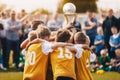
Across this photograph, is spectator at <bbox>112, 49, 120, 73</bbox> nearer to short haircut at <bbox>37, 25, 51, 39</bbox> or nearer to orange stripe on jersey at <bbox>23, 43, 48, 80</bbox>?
short haircut at <bbox>37, 25, 51, 39</bbox>

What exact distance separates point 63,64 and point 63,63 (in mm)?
19

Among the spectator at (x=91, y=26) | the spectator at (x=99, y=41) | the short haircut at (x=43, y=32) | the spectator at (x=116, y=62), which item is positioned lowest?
the spectator at (x=116, y=62)

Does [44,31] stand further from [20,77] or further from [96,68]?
[96,68]

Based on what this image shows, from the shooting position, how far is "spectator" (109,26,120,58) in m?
15.7

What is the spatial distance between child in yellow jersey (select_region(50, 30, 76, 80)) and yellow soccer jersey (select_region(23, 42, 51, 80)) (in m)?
0.14

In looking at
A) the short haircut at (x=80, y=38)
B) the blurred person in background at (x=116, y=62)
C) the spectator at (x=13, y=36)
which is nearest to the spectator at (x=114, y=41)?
the blurred person in background at (x=116, y=62)

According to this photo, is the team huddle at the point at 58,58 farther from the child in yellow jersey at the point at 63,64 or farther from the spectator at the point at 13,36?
the spectator at the point at 13,36

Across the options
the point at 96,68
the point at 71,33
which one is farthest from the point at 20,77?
the point at 71,33

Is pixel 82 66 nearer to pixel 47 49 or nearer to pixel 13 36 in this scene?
pixel 47 49

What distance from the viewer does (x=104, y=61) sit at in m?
15.2

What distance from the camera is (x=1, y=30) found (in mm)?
16281

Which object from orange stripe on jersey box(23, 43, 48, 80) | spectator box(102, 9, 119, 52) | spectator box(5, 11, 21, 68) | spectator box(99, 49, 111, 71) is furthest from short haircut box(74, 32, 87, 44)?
spectator box(102, 9, 119, 52)

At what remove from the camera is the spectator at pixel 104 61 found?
15.1m

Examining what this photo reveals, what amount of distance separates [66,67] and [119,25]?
8.53 metres
